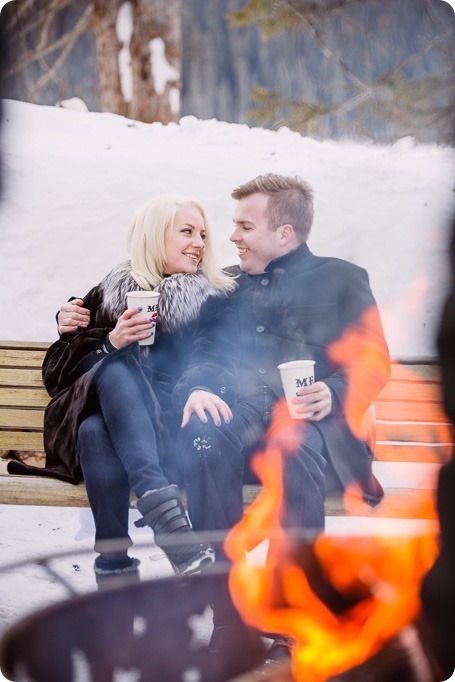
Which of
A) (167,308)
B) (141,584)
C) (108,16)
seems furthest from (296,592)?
(108,16)

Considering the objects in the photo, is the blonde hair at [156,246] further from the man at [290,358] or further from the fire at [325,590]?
the fire at [325,590]

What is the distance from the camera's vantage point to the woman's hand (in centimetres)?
177

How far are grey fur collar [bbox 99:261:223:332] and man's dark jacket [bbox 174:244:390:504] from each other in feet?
0.14

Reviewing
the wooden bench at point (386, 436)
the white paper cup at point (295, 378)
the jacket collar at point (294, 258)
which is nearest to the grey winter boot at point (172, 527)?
the wooden bench at point (386, 436)

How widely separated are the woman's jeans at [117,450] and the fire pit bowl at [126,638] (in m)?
0.33

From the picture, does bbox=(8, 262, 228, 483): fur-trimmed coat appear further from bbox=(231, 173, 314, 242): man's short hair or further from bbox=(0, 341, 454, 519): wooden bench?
bbox=(231, 173, 314, 242): man's short hair

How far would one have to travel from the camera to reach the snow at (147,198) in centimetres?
177

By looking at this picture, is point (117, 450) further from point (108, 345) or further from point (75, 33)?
point (75, 33)

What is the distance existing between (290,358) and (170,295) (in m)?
0.29

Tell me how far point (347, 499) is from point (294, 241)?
565mm

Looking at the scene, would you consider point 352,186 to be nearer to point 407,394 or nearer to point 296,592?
point 407,394

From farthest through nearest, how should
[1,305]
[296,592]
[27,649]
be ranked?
[1,305] → [296,592] → [27,649]

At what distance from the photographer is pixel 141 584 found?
4.60 feet

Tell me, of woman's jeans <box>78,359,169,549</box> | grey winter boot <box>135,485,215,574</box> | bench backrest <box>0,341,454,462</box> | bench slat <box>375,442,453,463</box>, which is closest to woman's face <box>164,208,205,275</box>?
woman's jeans <box>78,359,169,549</box>
